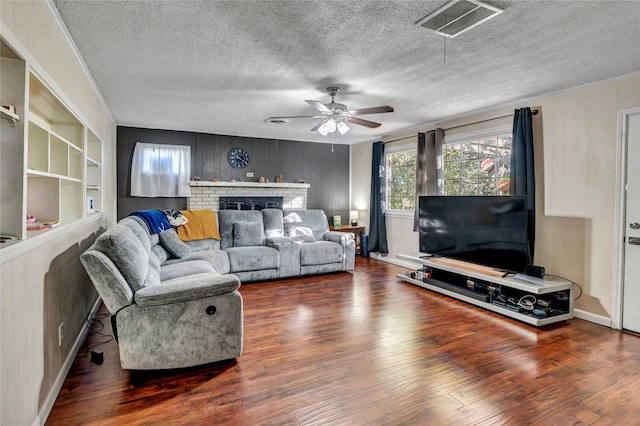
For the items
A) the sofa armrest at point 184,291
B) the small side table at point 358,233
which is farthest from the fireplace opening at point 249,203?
the sofa armrest at point 184,291

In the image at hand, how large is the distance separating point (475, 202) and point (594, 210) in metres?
1.15

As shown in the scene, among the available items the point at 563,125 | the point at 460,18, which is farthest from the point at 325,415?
the point at 563,125

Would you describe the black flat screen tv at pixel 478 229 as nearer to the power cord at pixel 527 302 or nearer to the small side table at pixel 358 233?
the power cord at pixel 527 302

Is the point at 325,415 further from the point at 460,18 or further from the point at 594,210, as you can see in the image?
the point at 594,210

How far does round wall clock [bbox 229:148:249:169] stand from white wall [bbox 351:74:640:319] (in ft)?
15.1

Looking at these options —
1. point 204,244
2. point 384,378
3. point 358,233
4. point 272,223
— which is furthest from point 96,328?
point 358,233

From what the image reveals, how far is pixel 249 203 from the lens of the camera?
21.6ft

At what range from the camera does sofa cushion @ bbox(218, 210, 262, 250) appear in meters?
5.35

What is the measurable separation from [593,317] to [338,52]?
143 inches

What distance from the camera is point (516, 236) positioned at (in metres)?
3.74

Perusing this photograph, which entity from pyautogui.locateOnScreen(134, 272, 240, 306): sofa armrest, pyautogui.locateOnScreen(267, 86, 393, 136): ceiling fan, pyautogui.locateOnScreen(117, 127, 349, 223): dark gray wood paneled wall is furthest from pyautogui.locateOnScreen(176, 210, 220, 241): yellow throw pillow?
pyautogui.locateOnScreen(134, 272, 240, 306): sofa armrest

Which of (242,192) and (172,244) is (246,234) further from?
(242,192)

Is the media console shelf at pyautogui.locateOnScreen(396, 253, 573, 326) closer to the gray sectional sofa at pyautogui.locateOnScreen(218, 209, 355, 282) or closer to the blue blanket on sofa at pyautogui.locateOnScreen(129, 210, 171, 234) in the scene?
the gray sectional sofa at pyautogui.locateOnScreen(218, 209, 355, 282)

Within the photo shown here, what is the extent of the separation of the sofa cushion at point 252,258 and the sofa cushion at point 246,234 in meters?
0.23
